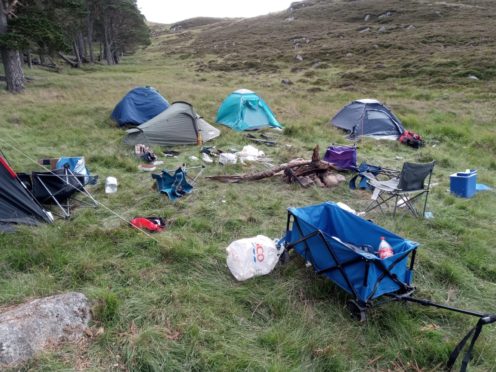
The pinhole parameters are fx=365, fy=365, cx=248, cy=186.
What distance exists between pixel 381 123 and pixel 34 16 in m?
13.8

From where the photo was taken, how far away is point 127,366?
284cm

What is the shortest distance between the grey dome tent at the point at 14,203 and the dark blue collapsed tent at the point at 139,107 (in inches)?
246

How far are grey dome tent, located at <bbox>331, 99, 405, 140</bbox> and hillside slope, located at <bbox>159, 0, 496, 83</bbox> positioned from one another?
1137 centimetres

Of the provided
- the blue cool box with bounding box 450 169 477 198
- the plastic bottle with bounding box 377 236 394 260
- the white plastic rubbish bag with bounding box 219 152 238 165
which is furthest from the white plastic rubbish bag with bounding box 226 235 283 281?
the blue cool box with bounding box 450 169 477 198

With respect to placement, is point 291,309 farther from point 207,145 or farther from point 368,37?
point 368,37

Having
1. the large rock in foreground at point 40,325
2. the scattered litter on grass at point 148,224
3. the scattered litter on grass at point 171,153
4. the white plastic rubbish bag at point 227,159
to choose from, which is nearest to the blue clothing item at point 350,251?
the scattered litter on grass at point 148,224

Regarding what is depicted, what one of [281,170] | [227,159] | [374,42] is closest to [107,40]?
[374,42]

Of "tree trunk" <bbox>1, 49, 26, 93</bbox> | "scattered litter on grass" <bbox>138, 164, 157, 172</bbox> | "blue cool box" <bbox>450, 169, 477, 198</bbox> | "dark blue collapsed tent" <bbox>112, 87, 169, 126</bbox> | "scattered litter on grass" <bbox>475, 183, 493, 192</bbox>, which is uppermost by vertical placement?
"tree trunk" <bbox>1, 49, 26, 93</bbox>

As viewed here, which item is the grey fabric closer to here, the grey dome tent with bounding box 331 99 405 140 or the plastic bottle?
the grey dome tent with bounding box 331 99 405 140

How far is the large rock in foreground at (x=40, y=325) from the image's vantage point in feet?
8.90

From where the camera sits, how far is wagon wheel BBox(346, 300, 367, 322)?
3.39 m

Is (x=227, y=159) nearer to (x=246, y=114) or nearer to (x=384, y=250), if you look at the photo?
(x=246, y=114)

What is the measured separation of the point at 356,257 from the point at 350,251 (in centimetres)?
8

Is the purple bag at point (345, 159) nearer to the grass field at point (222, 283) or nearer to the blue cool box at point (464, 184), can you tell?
the grass field at point (222, 283)
